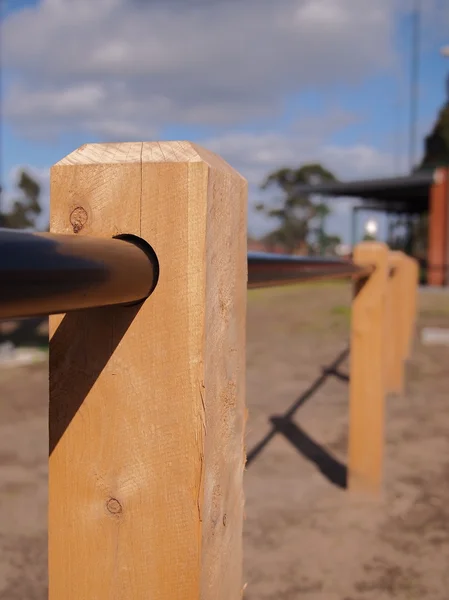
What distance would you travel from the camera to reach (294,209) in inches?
1881

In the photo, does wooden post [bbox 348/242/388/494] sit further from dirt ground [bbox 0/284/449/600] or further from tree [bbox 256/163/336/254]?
tree [bbox 256/163/336/254]

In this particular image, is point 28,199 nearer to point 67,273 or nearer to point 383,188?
point 383,188

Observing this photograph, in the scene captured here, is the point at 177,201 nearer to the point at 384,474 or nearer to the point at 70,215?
the point at 70,215

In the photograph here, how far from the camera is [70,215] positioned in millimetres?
882

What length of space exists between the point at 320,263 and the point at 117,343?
1.35 metres

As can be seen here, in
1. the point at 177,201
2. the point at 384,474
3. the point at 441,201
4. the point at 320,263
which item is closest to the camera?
the point at 177,201

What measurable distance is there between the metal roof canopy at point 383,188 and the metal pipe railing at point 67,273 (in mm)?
20178

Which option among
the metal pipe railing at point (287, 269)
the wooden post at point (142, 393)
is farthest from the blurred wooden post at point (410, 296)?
the wooden post at point (142, 393)

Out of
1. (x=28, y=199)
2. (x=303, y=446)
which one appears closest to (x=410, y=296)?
(x=303, y=446)

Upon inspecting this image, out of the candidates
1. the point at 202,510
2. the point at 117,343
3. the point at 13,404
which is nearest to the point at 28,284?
the point at 117,343

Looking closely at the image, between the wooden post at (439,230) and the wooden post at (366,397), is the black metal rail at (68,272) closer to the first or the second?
the wooden post at (366,397)

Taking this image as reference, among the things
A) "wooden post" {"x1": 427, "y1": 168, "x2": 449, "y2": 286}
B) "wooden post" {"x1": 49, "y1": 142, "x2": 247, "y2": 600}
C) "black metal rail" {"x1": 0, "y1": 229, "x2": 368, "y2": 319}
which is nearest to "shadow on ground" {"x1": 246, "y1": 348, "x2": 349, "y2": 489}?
"wooden post" {"x1": 49, "y1": 142, "x2": 247, "y2": 600}

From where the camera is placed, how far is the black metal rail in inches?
24.4

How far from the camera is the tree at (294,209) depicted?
4703cm
